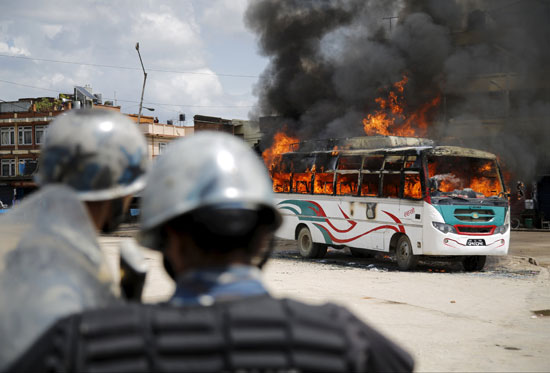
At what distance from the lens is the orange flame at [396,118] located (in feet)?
89.8

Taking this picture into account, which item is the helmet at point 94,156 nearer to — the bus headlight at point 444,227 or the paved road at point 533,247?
the bus headlight at point 444,227

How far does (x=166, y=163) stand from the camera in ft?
5.43

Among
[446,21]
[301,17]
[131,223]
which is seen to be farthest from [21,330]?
[131,223]

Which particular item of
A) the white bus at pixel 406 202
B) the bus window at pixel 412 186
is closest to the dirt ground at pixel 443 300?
the white bus at pixel 406 202

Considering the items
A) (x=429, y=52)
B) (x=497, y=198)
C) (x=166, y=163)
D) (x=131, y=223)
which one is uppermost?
(x=429, y=52)

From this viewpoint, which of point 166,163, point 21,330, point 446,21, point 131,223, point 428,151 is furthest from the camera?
point 131,223

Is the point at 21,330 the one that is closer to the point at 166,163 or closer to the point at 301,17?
the point at 166,163

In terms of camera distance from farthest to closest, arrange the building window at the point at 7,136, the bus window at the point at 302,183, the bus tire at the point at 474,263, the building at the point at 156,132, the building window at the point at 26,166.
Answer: the building at the point at 156,132 < the building window at the point at 7,136 < the building window at the point at 26,166 < the bus window at the point at 302,183 < the bus tire at the point at 474,263

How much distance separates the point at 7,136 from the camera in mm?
58438

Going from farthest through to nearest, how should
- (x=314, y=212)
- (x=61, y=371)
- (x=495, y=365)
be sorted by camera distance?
(x=314, y=212) → (x=495, y=365) → (x=61, y=371)

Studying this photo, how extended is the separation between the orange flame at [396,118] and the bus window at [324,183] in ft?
30.7

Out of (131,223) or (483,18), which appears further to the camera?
(131,223)

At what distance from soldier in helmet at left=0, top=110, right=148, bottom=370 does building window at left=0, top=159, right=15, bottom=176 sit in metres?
58.5

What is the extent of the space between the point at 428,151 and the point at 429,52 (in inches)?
565
